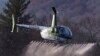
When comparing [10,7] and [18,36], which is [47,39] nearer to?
[18,36]

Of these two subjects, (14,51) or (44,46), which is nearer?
(44,46)

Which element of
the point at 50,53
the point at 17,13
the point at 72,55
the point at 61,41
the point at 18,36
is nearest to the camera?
the point at 72,55

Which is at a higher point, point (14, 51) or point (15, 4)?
point (15, 4)

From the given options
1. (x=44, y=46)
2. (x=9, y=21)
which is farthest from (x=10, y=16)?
(x=44, y=46)

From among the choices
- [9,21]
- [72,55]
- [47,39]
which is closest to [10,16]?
[9,21]

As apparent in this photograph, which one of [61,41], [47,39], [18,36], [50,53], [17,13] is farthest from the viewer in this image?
[17,13]

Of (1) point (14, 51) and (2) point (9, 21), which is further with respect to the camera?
(2) point (9, 21)

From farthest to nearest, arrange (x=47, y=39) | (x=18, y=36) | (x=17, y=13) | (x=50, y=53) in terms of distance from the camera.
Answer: (x=17, y=13), (x=18, y=36), (x=47, y=39), (x=50, y=53)

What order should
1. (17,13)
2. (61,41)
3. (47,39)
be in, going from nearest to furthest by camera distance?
(61,41) < (47,39) < (17,13)

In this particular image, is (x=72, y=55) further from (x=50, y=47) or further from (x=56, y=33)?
(x=56, y=33)
